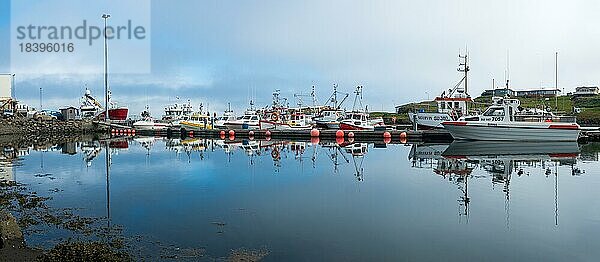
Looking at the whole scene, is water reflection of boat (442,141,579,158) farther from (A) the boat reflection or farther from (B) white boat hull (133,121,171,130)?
(B) white boat hull (133,121,171,130)

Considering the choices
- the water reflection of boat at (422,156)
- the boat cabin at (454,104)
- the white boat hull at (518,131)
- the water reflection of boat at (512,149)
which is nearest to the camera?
the water reflection of boat at (422,156)

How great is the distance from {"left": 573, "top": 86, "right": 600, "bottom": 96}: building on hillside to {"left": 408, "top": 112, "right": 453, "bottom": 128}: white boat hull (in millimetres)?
73469

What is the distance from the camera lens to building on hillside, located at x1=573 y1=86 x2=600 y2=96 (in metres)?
106

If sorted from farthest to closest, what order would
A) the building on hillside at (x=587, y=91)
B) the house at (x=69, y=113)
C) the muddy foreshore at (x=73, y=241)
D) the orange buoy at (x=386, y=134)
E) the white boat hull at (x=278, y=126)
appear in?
the building on hillside at (x=587, y=91)
the house at (x=69, y=113)
the white boat hull at (x=278, y=126)
the orange buoy at (x=386, y=134)
the muddy foreshore at (x=73, y=241)

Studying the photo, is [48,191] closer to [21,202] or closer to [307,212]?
[21,202]

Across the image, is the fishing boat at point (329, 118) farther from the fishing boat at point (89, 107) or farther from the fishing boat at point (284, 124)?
the fishing boat at point (89, 107)

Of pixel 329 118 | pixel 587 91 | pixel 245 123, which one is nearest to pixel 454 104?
pixel 329 118

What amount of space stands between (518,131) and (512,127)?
0.64m

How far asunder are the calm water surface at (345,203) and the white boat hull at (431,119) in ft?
58.9

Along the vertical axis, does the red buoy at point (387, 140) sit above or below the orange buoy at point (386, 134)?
below

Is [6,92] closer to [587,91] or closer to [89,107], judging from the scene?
[89,107]

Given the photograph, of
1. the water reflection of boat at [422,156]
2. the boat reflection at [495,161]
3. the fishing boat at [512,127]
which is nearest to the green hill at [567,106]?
the fishing boat at [512,127]

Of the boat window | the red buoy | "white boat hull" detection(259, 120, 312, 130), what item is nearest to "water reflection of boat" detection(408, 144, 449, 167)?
the red buoy

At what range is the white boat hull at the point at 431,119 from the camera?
4747 cm
